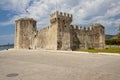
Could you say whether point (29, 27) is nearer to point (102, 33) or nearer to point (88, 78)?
point (102, 33)

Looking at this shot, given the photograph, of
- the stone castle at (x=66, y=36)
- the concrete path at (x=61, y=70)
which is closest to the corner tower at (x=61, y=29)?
the stone castle at (x=66, y=36)

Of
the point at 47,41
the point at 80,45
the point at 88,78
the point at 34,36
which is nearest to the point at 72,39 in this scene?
the point at 80,45

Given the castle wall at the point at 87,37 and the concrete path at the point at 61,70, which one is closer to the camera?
the concrete path at the point at 61,70

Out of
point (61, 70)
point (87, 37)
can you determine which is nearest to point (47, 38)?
point (87, 37)

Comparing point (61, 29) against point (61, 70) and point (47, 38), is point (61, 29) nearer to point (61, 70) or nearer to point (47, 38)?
point (47, 38)

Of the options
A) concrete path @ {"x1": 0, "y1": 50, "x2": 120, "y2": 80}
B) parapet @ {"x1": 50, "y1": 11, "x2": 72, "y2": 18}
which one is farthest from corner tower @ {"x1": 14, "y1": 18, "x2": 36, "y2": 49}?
concrete path @ {"x1": 0, "y1": 50, "x2": 120, "y2": 80}

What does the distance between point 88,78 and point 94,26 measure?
111 feet

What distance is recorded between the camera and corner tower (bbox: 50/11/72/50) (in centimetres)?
3441

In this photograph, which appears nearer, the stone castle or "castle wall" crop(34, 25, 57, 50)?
the stone castle

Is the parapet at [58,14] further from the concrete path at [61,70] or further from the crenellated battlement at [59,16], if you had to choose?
the concrete path at [61,70]

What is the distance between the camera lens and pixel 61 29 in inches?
1372

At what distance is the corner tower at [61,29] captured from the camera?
3441cm

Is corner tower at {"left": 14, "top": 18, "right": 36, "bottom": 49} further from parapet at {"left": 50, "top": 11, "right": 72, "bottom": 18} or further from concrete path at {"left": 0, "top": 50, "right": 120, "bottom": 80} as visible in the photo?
concrete path at {"left": 0, "top": 50, "right": 120, "bottom": 80}

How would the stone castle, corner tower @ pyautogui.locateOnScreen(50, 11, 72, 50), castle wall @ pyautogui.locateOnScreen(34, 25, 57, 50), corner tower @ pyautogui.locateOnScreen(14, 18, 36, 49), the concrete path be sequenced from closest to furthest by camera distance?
the concrete path
corner tower @ pyautogui.locateOnScreen(50, 11, 72, 50)
the stone castle
castle wall @ pyautogui.locateOnScreen(34, 25, 57, 50)
corner tower @ pyautogui.locateOnScreen(14, 18, 36, 49)
